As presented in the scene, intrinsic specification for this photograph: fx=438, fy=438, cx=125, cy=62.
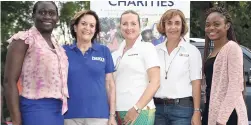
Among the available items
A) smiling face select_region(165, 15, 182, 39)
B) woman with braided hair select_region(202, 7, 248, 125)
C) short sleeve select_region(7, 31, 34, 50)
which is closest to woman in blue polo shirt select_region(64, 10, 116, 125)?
short sleeve select_region(7, 31, 34, 50)

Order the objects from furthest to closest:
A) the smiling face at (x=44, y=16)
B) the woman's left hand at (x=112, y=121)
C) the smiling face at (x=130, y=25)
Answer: the smiling face at (x=130, y=25) → the woman's left hand at (x=112, y=121) → the smiling face at (x=44, y=16)

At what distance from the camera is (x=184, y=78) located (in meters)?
4.34

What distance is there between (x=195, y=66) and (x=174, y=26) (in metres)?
0.46

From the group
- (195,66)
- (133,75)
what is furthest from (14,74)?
Answer: (195,66)

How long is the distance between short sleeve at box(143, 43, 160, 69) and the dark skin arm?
1176 mm

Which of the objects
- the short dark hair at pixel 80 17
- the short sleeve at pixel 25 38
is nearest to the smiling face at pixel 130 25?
the short dark hair at pixel 80 17

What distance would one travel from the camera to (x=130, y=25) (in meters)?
4.24

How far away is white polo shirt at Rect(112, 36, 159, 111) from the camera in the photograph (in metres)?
4.12

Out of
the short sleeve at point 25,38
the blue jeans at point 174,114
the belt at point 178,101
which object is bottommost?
the blue jeans at point 174,114

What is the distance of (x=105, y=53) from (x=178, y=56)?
78cm

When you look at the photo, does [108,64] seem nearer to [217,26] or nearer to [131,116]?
[131,116]

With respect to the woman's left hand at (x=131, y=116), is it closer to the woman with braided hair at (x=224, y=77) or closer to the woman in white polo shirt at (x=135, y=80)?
the woman in white polo shirt at (x=135, y=80)

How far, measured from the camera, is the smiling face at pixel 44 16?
12.3 ft

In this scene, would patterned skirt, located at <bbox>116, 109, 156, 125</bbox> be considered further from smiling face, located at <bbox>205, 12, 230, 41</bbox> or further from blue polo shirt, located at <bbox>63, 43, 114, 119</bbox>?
smiling face, located at <bbox>205, 12, 230, 41</bbox>
